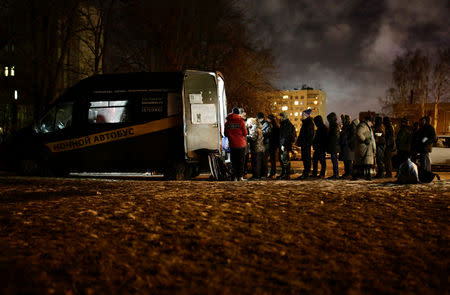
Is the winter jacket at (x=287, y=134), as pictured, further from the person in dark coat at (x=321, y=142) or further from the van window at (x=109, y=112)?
the van window at (x=109, y=112)

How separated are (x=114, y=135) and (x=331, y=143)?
5806mm

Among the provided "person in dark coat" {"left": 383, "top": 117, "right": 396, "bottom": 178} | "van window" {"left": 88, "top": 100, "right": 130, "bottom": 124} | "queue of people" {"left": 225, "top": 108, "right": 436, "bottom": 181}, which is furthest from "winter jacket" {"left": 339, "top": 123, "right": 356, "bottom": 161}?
"van window" {"left": 88, "top": 100, "right": 130, "bottom": 124}

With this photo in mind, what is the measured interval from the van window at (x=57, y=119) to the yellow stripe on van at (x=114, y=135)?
1.47 feet

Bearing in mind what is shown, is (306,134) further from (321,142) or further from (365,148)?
(365,148)

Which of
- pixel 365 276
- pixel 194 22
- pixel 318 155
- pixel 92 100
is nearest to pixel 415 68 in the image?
pixel 194 22

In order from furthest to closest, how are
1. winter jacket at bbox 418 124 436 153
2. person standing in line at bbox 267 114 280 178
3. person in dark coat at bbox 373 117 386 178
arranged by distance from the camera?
person standing in line at bbox 267 114 280 178, person in dark coat at bbox 373 117 386 178, winter jacket at bbox 418 124 436 153

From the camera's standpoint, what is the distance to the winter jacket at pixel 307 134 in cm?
1123

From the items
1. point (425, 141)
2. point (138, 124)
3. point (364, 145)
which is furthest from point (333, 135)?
point (138, 124)

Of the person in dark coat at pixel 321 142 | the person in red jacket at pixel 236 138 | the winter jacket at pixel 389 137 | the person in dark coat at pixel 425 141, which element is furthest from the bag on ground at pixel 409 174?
the person in red jacket at pixel 236 138

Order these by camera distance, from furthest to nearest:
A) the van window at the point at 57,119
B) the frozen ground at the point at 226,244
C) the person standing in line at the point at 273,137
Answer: the person standing in line at the point at 273,137
the van window at the point at 57,119
the frozen ground at the point at 226,244

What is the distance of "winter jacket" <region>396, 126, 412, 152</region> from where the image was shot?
11586 mm

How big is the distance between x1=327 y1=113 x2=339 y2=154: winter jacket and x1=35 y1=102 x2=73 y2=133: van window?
7.11 metres

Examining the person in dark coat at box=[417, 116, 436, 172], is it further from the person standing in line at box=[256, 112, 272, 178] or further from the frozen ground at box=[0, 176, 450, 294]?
the person standing in line at box=[256, 112, 272, 178]

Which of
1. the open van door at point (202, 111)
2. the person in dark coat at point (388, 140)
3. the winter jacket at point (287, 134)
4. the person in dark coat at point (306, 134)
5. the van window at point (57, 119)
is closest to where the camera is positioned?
the open van door at point (202, 111)
